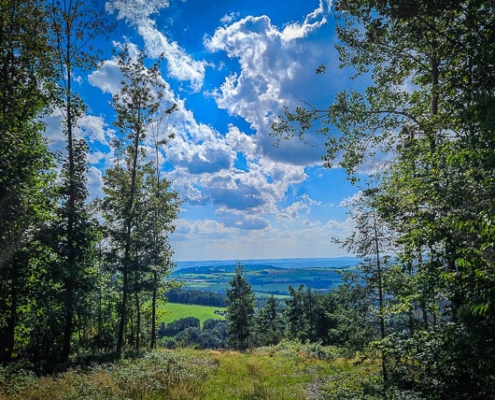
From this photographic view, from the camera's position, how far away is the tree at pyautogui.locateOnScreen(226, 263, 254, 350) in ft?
139

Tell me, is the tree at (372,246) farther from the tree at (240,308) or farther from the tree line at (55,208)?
the tree at (240,308)

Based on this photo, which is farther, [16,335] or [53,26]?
[16,335]

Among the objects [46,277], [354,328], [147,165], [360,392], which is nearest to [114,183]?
[147,165]

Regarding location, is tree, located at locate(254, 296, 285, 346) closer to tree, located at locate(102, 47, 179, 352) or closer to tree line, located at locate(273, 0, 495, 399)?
tree, located at locate(102, 47, 179, 352)

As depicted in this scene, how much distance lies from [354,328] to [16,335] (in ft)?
60.2

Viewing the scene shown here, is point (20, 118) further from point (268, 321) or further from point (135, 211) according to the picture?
point (268, 321)

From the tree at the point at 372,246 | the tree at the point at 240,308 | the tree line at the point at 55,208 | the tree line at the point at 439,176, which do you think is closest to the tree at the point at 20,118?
the tree line at the point at 55,208

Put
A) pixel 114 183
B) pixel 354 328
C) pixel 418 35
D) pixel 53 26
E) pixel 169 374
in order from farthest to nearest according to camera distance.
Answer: pixel 114 183, pixel 53 26, pixel 354 328, pixel 169 374, pixel 418 35

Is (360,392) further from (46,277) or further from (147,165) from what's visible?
(147,165)

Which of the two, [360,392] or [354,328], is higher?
[354,328]

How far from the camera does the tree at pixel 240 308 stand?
139ft

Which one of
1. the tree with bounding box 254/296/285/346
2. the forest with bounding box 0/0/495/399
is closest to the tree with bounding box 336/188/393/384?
the forest with bounding box 0/0/495/399

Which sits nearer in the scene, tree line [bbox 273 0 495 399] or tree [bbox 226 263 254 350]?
tree line [bbox 273 0 495 399]

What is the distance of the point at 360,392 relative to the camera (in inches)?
375
